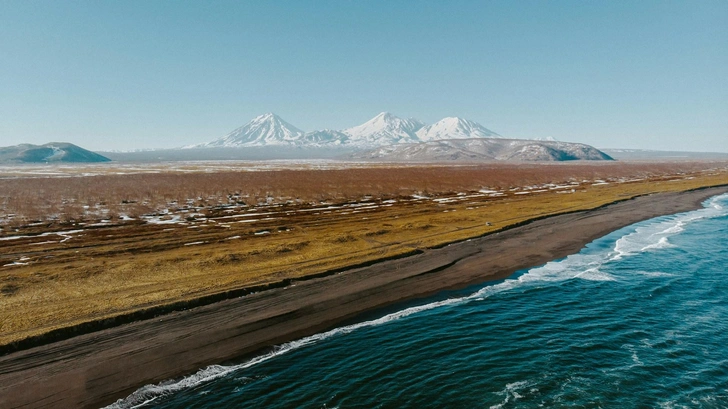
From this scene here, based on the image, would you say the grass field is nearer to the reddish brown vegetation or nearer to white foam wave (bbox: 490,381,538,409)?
the reddish brown vegetation

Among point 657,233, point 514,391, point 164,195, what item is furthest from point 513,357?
point 164,195

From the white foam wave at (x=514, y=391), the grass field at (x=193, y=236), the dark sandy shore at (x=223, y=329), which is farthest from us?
the grass field at (x=193, y=236)

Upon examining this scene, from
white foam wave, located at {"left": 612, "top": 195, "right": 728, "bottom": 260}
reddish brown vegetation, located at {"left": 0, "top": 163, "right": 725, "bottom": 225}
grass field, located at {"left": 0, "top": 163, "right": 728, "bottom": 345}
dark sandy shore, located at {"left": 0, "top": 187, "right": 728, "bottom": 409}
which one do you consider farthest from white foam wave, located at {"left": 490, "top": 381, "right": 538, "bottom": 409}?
reddish brown vegetation, located at {"left": 0, "top": 163, "right": 725, "bottom": 225}

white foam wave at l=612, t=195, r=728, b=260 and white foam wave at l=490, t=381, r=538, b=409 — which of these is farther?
white foam wave at l=612, t=195, r=728, b=260

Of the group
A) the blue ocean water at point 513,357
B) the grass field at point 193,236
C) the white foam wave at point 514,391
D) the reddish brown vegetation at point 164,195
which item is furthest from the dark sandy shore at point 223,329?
the reddish brown vegetation at point 164,195

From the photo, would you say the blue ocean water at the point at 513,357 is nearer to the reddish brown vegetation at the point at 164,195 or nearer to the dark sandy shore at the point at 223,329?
the dark sandy shore at the point at 223,329

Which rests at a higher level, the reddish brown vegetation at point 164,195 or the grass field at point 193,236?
the reddish brown vegetation at point 164,195

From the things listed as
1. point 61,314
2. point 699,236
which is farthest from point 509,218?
point 61,314
